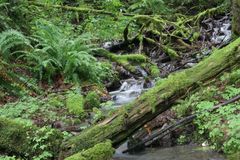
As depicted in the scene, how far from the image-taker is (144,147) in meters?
5.62

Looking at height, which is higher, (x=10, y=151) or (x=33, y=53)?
(x=33, y=53)

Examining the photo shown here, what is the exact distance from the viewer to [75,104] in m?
7.81

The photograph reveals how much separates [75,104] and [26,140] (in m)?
2.65

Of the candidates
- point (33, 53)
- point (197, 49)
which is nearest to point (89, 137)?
point (33, 53)

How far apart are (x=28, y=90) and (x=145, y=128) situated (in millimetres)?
3844

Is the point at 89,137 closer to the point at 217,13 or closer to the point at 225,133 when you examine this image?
the point at 225,133

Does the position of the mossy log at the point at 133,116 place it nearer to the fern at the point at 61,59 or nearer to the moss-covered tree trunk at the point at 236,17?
the moss-covered tree trunk at the point at 236,17

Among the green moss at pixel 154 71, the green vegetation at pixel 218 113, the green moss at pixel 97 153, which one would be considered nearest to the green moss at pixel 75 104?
the green vegetation at pixel 218 113

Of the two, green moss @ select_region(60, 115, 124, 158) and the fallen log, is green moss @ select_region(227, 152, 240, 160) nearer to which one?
the fallen log

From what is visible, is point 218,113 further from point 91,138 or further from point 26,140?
point 26,140

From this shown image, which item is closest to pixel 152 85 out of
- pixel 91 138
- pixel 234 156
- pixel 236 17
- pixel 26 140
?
pixel 236 17

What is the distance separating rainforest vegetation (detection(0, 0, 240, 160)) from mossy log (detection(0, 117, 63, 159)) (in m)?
0.01

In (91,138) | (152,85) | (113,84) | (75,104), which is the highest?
(113,84)

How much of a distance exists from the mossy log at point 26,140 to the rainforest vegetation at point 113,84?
1 cm
